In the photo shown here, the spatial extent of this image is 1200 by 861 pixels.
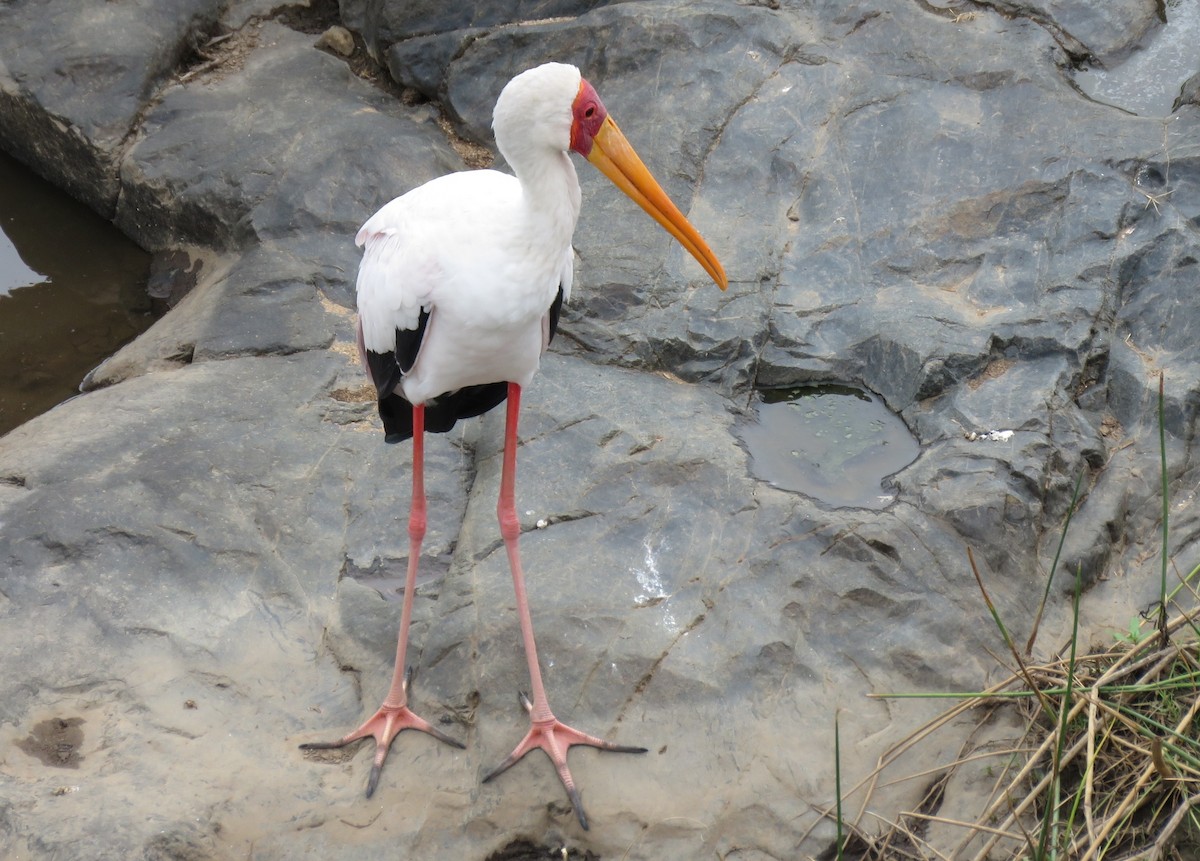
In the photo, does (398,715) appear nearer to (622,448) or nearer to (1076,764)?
(622,448)

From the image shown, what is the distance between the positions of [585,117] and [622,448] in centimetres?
167

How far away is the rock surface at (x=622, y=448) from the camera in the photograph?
156 inches

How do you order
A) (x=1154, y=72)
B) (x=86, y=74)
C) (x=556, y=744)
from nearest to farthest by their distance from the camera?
(x=556, y=744) < (x=1154, y=72) < (x=86, y=74)

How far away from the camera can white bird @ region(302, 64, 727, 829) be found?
11.5ft

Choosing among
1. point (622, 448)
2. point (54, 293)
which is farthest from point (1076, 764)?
point (54, 293)

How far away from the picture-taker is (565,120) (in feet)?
11.4

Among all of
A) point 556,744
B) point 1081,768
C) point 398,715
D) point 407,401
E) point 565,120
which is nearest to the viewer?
point 565,120

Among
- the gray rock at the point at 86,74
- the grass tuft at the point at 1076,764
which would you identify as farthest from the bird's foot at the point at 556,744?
the gray rock at the point at 86,74

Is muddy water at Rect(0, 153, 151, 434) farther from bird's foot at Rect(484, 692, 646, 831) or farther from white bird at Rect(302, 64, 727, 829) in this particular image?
bird's foot at Rect(484, 692, 646, 831)

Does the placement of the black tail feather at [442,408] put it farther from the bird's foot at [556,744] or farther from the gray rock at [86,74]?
the gray rock at [86,74]

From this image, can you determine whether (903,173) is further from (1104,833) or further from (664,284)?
(1104,833)

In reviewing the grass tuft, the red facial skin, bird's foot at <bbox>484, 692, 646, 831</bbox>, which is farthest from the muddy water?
the grass tuft

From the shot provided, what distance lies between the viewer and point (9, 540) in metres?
4.46

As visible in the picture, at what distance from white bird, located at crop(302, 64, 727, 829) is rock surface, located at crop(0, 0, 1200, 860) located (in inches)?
9.2
